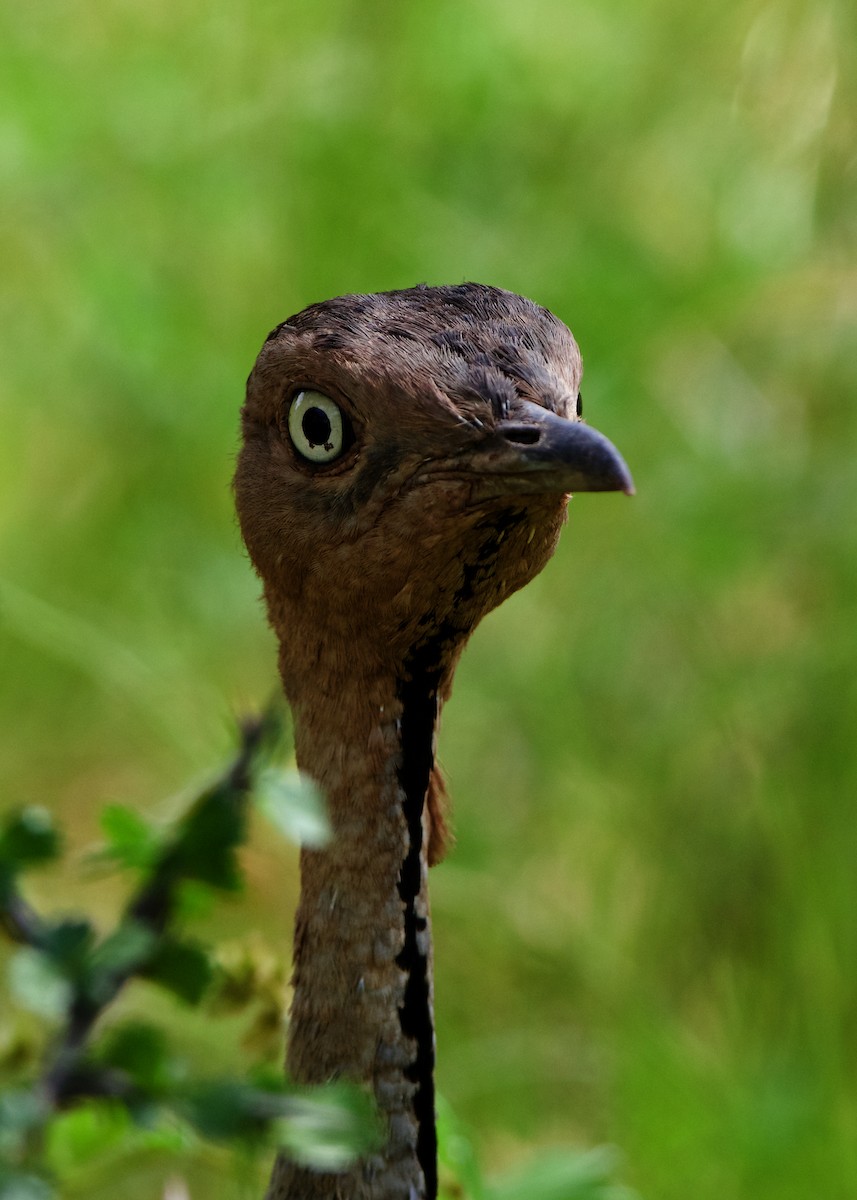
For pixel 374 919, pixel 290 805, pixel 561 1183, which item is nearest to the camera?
pixel 290 805

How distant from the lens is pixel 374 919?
1625 mm

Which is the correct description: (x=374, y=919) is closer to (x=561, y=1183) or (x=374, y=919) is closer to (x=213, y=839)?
(x=561, y=1183)

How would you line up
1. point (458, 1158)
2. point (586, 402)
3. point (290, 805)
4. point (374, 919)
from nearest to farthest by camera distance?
point (290, 805), point (374, 919), point (458, 1158), point (586, 402)

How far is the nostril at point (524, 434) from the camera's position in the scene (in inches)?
60.2

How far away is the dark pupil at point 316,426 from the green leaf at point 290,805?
0.78 m

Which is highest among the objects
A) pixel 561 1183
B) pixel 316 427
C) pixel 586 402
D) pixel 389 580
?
pixel 586 402

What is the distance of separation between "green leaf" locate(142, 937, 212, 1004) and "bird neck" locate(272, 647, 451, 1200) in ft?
2.31

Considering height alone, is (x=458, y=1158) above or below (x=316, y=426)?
below

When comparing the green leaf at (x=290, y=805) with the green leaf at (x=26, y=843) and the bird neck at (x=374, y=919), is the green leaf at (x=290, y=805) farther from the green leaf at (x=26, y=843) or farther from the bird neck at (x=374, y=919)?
the bird neck at (x=374, y=919)

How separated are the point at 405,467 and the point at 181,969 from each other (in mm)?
802

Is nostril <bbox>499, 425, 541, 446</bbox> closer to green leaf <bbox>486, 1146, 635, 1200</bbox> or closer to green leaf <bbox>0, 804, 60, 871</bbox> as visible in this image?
green leaf <bbox>0, 804, 60, 871</bbox>

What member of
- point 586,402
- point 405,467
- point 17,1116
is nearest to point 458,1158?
point 405,467

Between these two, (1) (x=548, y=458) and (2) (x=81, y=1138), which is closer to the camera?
(1) (x=548, y=458)

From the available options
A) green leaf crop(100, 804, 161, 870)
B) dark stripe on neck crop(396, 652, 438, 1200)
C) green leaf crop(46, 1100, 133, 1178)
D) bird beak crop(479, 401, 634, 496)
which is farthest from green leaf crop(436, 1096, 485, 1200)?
green leaf crop(100, 804, 161, 870)
